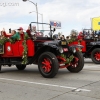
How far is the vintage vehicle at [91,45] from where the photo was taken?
13.6 metres

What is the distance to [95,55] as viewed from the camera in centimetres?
1370

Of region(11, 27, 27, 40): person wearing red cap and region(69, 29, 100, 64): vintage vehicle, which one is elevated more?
region(11, 27, 27, 40): person wearing red cap

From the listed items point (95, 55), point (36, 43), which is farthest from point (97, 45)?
point (36, 43)

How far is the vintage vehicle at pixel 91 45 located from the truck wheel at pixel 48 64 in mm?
5827

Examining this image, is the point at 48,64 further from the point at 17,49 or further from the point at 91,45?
the point at 91,45

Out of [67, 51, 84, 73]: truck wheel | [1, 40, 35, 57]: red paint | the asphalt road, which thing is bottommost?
the asphalt road

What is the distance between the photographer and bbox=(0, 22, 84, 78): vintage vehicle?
323 inches

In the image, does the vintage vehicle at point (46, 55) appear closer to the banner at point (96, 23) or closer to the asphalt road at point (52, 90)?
the asphalt road at point (52, 90)

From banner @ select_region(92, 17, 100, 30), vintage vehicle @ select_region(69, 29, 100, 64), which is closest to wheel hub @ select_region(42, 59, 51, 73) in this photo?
vintage vehicle @ select_region(69, 29, 100, 64)

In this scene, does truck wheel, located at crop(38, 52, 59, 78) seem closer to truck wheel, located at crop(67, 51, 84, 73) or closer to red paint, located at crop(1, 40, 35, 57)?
red paint, located at crop(1, 40, 35, 57)

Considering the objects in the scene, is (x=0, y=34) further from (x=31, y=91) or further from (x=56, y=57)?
(x=31, y=91)

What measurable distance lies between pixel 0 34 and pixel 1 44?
33.2 inches

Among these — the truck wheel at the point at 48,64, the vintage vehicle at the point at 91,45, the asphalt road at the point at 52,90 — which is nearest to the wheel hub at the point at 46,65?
the truck wheel at the point at 48,64

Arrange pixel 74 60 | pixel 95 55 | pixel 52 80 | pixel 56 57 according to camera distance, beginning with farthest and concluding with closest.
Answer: pixel 95 55
pixel 74 60
pixel 56 57
pixel 52 80
